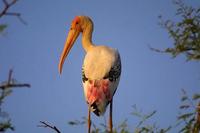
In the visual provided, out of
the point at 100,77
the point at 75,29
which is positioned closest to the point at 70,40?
the point at 75,29

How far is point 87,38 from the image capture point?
8.61 metres

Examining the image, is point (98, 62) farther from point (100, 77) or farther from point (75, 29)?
point (75, 29)

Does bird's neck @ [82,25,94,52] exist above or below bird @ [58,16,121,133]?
above

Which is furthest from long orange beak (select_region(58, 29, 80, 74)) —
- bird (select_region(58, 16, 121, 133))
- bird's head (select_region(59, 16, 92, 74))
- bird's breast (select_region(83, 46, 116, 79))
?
bird's breast (select_region(83, 46, 116, 79))

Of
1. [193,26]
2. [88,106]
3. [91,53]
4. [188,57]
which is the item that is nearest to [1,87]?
[188,57]

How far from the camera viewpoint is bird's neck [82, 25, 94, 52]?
27.2ft

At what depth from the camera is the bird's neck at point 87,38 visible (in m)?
8.30

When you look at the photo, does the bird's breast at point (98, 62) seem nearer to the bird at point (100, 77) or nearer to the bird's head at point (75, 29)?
the bird at point (100, 77)

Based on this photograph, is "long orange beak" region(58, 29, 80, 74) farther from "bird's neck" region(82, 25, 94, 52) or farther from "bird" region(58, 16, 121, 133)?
"bird" region(58, 16, 121, 133)

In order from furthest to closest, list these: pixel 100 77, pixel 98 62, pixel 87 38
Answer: pixel 87 38
pixel 98 62
pixel 100 77

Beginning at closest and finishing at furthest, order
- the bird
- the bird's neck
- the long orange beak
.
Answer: the bird < the bird's neck < the long orange beak

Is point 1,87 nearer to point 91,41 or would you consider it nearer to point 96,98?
point 96,98

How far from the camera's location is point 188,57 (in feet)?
16.9

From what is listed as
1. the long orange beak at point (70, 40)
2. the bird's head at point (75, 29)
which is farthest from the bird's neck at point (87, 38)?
the long orange beak at point (70, 40)
